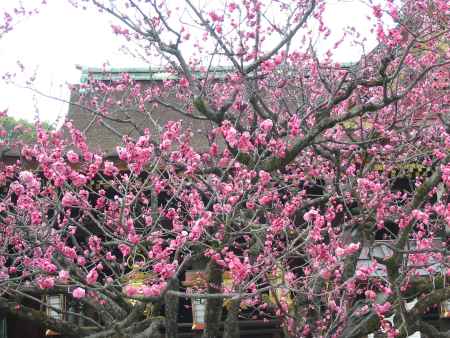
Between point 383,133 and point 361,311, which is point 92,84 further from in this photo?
point 361,311

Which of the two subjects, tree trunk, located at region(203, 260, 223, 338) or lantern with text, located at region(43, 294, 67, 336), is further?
lantern with text, located at region(43, 294, 67, 336)

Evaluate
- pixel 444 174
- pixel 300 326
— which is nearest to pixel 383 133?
pixel 444 174

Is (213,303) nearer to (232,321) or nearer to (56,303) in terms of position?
(232,321)

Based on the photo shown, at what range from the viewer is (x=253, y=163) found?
4.75m

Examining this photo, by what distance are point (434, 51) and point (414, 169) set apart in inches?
87.4

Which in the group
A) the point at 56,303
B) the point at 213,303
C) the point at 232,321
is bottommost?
the point at 232,321

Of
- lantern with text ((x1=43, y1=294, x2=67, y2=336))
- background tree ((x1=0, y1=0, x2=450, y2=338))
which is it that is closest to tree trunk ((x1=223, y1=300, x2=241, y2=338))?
background tree ((x1=0, y1=0, x2=450, y2=338))

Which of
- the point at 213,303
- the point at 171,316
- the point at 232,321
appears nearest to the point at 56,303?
the point at 171,316

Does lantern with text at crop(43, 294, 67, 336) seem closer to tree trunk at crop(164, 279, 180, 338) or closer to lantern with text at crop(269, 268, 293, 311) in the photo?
tree trunk at crop(164, 279, 180, 338)

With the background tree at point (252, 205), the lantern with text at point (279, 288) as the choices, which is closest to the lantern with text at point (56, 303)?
the background tree at point (252, 205)

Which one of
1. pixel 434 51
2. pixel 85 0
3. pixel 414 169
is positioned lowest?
pixel 414 169

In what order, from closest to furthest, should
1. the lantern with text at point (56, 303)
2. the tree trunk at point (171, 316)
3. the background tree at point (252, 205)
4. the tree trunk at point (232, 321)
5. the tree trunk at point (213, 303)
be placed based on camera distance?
the background tree at point (252, 205), the tree trunk at point (213, 303), the tree trunk at point (232, 321), the tree trunk at point (171, 316), the lantern with text at point (56, 303)

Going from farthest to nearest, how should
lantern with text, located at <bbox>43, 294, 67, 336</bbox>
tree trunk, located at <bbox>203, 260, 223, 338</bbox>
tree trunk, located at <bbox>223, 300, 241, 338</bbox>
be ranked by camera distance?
1. lantern with text, located at <bbox>43, 294, 67, 336</bbox>
2. tree trunk, located at <bbox>223, 300, 241, 338</bbox>
3. tree trunk, located at <bbox>203, 260, 223, 338</bbox>

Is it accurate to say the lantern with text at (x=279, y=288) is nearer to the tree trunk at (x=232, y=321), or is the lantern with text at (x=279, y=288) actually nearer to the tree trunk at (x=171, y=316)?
the tree trunk at (x=232, y=321)
